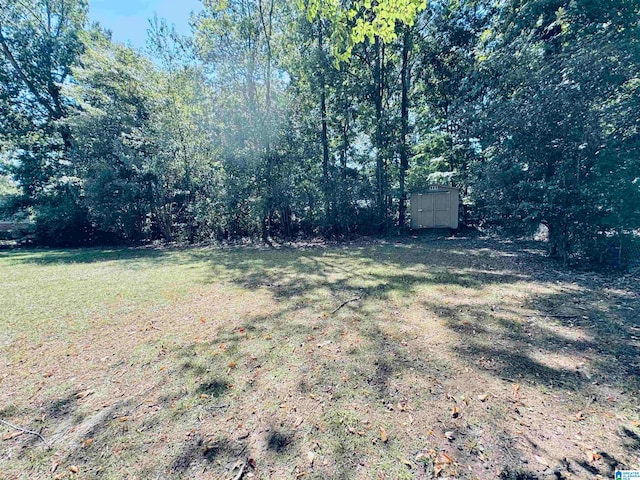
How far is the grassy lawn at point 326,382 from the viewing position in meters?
1.55

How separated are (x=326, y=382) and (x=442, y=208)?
10.5m

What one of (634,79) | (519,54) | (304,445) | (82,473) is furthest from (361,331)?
(519,54)

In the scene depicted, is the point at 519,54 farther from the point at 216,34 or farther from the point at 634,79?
the point at 216,34

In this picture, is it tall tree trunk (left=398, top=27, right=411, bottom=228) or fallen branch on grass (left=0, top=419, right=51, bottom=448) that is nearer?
fallen branch on grass (left=0, top=419, right=51, bottom=448)

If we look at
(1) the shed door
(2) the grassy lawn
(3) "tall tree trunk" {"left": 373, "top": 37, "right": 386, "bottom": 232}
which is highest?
(3) "tall tree trunk" {"left": 373, "top": 37, "right": 386, "bottom": 232}

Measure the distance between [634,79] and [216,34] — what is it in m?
12.0

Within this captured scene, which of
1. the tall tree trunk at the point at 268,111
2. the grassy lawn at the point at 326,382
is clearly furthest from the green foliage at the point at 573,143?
the tall tree trunk at the point at 268,111

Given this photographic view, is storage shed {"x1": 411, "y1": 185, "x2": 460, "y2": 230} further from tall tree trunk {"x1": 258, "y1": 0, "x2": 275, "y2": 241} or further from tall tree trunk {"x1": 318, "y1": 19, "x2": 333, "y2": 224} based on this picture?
tall tree trunk {"x1": 258, "y1": 0, "x2": 275, "y2": 241}

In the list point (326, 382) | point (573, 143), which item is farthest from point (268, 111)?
point (326, 382)

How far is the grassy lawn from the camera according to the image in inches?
61.2

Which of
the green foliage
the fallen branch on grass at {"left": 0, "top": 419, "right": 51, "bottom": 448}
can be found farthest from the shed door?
the fallen branch on grass at {"left": 0, "top": 419, "right": 51, "bottom": 448}

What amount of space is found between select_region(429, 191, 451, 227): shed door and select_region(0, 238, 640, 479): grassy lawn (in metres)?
6.75

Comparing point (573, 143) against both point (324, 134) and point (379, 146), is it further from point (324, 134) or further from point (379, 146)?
point (324, 134)

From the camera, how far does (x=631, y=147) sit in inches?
194
